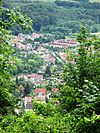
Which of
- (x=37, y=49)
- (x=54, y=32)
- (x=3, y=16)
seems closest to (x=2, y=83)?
(x=3, y=16)

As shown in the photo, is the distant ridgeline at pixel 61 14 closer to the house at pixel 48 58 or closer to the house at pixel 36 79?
the house at pixel 48 58

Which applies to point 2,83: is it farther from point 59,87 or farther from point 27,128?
point 59,87

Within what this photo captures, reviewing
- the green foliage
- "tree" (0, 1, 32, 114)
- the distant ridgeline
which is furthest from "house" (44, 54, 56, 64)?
"tree" (0, 1, 32, 114)

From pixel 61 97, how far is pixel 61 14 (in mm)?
86669

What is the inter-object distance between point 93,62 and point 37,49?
6384 centimetres

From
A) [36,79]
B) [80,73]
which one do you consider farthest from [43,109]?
[36,79]

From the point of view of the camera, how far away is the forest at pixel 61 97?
13.6ft

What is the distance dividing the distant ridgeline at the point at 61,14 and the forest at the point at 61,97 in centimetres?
6904

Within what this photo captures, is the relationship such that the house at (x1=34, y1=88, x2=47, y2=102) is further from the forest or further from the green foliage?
the green foliage

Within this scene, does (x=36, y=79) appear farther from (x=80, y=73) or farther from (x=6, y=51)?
(x=6, y=51)

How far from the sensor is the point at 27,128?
4.21 m

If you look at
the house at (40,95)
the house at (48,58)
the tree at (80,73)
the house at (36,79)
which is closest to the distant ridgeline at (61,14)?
the house at (48,58)

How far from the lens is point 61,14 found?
9231 cm

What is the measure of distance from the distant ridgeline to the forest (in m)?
69.0
